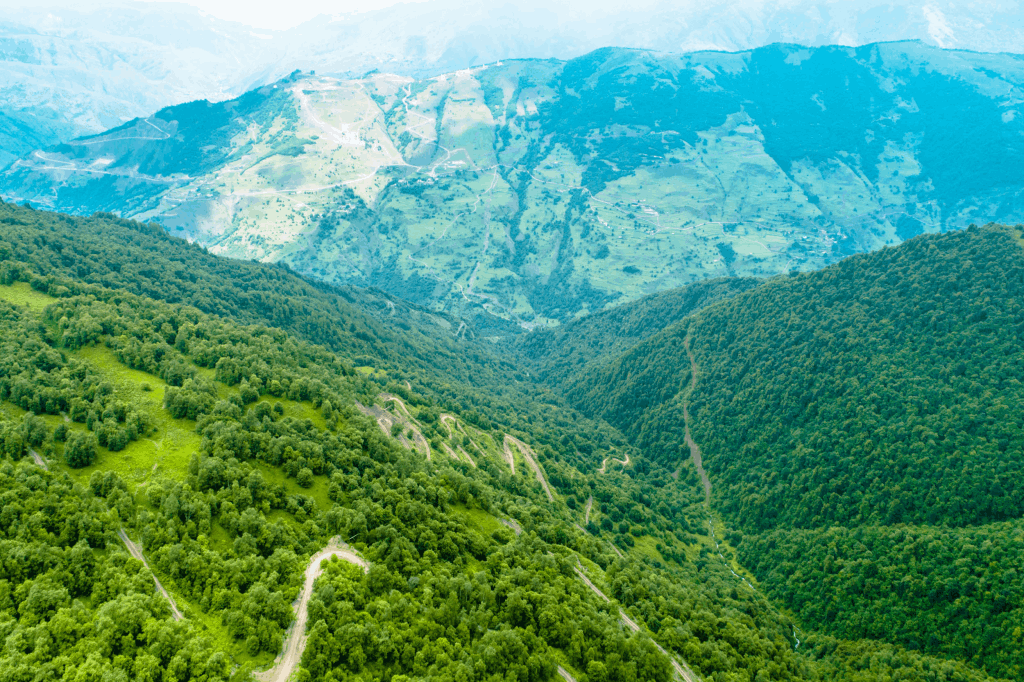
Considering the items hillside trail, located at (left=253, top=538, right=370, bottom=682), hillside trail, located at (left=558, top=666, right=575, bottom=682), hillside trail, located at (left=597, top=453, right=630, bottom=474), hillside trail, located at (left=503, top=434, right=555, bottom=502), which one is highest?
hillside trail, located at (left=253, top=538, right=370, bottom=682)

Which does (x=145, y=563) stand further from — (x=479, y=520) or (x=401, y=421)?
(x=401, y=421)

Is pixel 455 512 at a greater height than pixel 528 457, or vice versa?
pixel 455 512

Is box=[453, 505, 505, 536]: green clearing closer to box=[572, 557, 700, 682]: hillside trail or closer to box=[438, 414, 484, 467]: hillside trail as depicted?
box=[572, 557, 700, 682]: hillside trail

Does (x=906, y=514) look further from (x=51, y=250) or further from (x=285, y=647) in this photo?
(x=51, y=250)

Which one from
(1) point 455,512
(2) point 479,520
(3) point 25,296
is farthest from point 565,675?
(3) point 25,296

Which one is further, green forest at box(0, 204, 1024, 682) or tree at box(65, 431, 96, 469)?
tree at box(65, 431, 96, 469)

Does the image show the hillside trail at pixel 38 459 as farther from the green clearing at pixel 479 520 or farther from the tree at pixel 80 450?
the green clearing at pixel 479 520

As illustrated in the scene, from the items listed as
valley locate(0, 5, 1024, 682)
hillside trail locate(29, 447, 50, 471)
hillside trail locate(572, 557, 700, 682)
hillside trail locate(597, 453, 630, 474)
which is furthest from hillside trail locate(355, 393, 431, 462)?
hillside trail locate(597, 453, 630, 474)

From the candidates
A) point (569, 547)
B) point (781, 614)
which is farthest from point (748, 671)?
point (781, 614)
